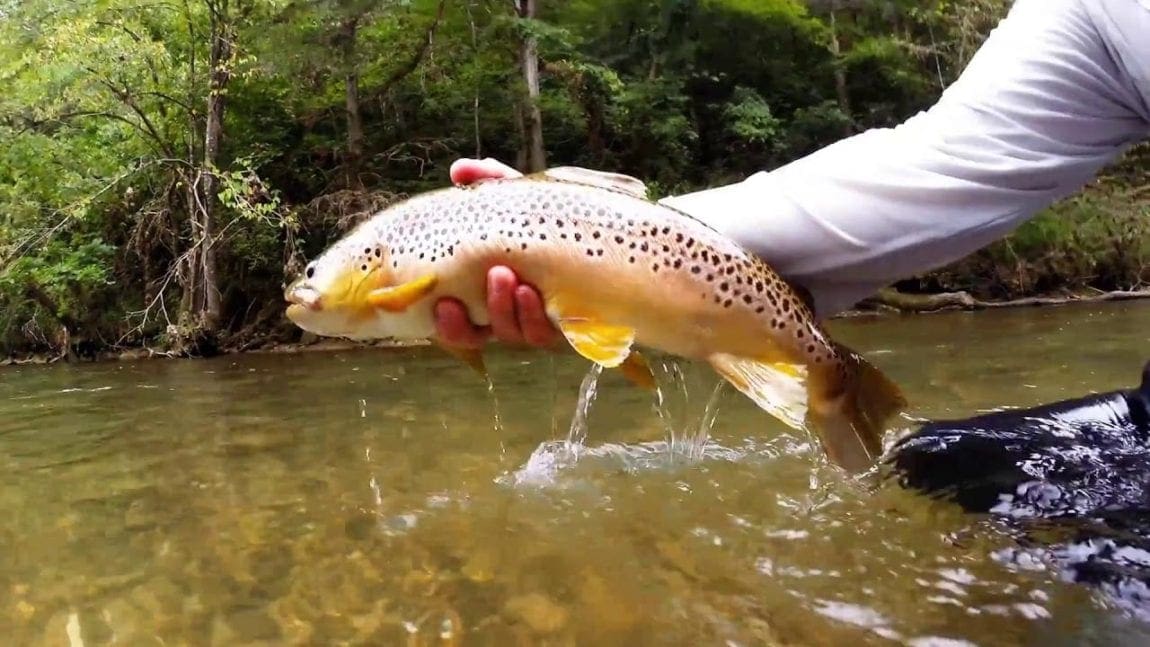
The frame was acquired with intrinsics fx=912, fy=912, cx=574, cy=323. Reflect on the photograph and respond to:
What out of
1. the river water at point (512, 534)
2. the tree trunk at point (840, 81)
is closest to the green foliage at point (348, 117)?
the tree trunk at point (840, 81)

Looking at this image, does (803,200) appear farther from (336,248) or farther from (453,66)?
(453,66)

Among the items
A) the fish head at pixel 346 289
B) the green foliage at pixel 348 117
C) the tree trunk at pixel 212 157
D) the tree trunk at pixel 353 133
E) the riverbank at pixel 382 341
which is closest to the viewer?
the fish head at pixel 346 289

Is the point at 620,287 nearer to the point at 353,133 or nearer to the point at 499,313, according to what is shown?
the point at 499,313

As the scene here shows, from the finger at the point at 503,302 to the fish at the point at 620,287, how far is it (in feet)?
0.11

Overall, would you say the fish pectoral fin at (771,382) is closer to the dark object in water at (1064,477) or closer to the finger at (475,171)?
the finger at (475,171)

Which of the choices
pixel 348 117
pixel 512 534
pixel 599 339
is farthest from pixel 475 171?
pixel 348 117

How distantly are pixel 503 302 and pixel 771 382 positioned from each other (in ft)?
1.92

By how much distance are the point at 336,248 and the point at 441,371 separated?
5.46m

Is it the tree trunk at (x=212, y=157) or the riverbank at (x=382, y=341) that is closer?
the riverbank at (x=382, y=341)

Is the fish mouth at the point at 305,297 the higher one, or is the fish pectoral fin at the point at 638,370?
the fish mouth at the point at 305,297

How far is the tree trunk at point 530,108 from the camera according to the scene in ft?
48.0

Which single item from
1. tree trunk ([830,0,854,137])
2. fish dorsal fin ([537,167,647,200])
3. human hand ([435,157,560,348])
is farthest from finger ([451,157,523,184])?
tree trunk ([830,0,854,137])

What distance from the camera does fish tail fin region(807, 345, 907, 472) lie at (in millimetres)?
1977

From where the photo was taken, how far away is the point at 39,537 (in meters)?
3.14
